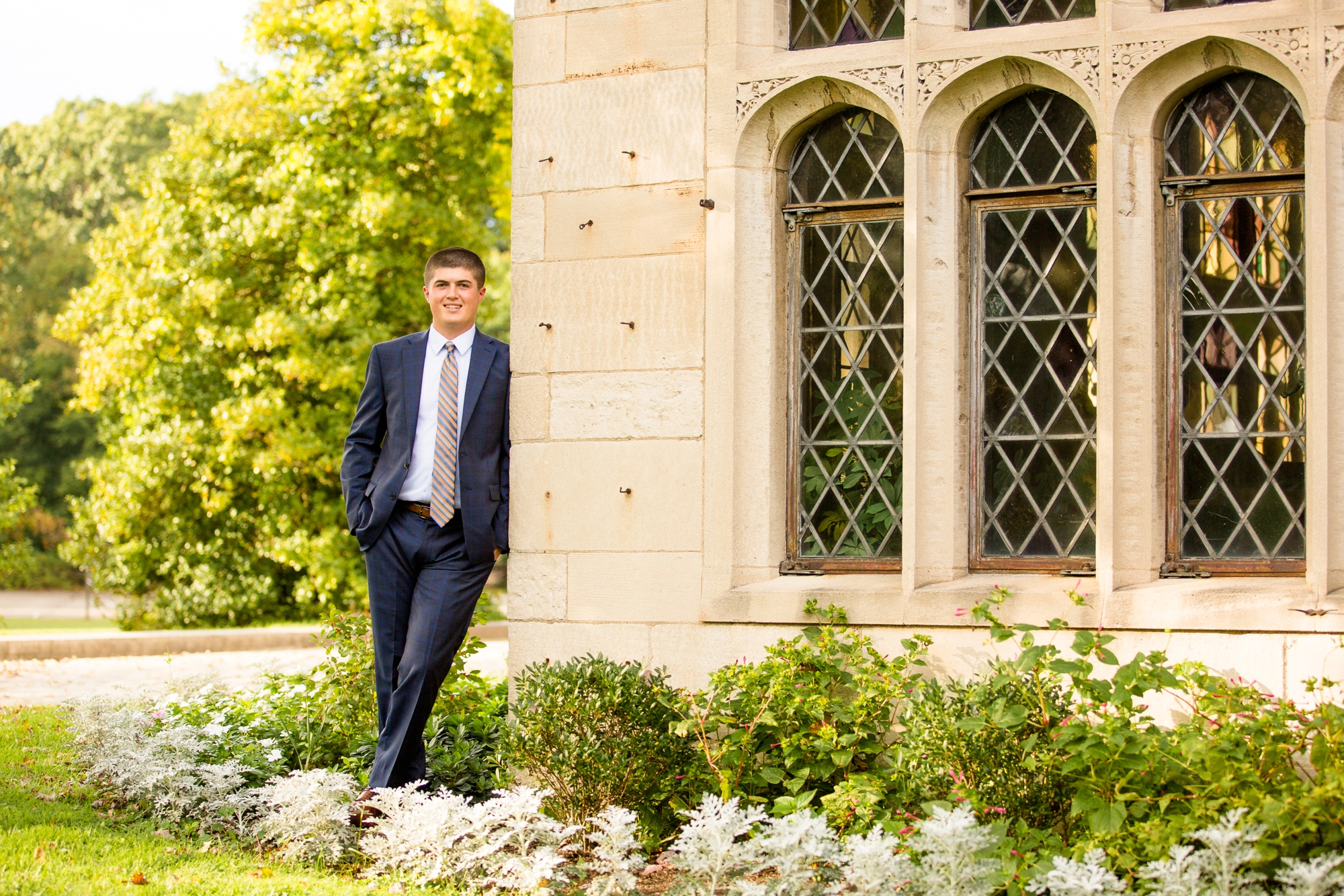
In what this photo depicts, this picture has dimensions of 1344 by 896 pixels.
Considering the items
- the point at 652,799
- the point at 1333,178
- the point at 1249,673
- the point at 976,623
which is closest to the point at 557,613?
the point at 652,799

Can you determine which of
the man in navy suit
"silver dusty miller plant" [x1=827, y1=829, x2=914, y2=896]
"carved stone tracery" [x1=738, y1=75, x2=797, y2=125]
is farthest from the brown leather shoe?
"carved stone tracery" [x1=738, y1=75, x2=797, y2=125]

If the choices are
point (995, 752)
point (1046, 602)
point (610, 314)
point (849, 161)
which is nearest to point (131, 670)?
point (610, 314)

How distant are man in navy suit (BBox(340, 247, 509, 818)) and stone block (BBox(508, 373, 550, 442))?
0.28 ft

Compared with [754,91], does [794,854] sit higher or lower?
lower

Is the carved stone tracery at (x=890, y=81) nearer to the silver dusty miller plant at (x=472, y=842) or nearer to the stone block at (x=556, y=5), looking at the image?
the stone block at (x=556, y=5)

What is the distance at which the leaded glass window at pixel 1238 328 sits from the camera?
467 cm

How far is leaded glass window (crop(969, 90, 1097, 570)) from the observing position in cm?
493

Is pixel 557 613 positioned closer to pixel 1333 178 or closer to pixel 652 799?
pixel 652 799

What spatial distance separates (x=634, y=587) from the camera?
524 centimetres

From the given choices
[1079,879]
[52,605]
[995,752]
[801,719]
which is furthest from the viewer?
[52,605]

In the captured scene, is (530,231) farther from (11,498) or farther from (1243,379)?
(11,498)

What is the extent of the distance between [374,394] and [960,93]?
2.52 metres

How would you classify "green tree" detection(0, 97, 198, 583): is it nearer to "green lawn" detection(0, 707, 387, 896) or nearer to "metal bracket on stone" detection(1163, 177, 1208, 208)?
"green lawn" detection(0, 707, 387, 896)

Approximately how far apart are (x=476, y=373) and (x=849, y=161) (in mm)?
1702
